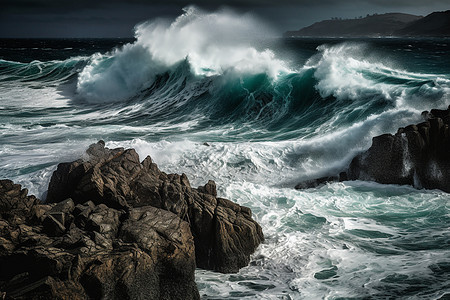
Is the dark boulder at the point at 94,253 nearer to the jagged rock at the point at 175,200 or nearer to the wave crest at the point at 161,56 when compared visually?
the jagged rock at the point at 175,200

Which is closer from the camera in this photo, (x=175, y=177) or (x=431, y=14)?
(x=175, y=177)

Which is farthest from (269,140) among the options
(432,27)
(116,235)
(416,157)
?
(432,27)

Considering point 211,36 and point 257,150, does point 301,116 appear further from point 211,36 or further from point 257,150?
point 211,36

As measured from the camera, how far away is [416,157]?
10.2 meters

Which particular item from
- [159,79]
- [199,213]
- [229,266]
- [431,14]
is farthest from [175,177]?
[431,14]

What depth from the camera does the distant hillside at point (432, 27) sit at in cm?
15112

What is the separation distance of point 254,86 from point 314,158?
857cm

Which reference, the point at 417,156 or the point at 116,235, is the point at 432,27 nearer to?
the point at 417,156

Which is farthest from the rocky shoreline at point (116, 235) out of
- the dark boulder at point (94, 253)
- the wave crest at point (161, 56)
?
the wave crest at point (161, 56)

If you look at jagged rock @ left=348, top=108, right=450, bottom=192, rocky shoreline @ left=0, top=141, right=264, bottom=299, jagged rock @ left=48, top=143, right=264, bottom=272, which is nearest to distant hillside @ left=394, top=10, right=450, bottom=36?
jagged rock @ left=348, top=108, right=450, bottom=192

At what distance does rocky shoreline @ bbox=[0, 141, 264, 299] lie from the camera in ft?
17.3

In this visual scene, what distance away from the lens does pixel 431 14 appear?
6801 inches

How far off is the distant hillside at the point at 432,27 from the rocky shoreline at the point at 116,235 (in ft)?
528

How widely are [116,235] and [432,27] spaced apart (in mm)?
175820
